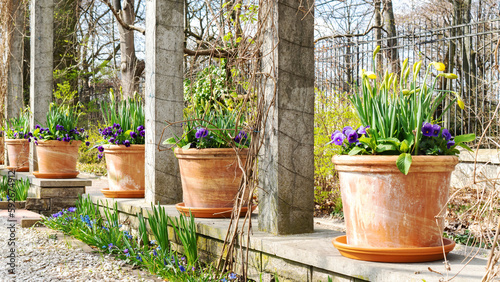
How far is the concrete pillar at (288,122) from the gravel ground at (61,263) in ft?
3.19

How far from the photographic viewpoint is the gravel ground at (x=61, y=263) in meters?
2.96

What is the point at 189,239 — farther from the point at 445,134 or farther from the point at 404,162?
the point at 445,134

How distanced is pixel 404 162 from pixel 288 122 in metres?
0.78

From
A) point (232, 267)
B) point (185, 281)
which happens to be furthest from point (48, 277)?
point (232, 267)

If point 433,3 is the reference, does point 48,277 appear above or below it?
below

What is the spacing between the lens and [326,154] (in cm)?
512

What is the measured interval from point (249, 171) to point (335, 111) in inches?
120

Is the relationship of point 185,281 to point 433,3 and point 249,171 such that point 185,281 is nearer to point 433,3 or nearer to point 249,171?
point 249,171

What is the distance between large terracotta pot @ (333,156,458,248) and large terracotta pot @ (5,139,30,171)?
6.65m

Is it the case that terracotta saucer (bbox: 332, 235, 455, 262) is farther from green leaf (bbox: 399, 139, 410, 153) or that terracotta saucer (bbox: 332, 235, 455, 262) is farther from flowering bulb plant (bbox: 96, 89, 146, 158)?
flowering bulb plant (bbox: 96, 89, 146, 158)

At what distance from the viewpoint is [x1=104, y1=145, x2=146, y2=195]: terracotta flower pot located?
13.5 ft

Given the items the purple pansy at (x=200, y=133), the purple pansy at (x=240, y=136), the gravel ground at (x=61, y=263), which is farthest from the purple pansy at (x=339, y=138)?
the gravel ground at (x=61, y=263)

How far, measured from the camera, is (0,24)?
8.69m

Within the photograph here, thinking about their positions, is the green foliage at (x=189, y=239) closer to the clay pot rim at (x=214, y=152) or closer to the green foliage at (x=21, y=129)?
the clay pot rim at (x=214, y=152)
